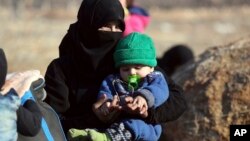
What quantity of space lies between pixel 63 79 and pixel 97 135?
55 centimetres

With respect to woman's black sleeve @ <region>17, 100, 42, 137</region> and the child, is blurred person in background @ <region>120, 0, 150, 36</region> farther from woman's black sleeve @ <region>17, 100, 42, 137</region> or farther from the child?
woman's black sleeve @ <region>17, 100, 42, 137</region>

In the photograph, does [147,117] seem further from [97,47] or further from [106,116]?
[97,47]

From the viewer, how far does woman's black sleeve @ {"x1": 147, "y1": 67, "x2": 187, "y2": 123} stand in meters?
4.91

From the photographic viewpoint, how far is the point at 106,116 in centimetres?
491

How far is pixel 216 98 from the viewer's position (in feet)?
22.7

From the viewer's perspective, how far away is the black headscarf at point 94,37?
5.12m

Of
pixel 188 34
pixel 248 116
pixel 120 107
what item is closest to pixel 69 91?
pixel 120 107

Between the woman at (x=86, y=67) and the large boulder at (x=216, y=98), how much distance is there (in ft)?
5.67

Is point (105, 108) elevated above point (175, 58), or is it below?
below

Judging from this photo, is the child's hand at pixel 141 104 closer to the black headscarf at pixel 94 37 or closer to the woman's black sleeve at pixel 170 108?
the woman's black sleeve at pixel 170 108

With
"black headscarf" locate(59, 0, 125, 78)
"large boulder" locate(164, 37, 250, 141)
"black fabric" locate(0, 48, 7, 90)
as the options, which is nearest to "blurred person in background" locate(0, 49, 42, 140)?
"black fabric" locate(0, 48, 7, 90)

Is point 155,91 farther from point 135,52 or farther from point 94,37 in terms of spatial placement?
point 94,37

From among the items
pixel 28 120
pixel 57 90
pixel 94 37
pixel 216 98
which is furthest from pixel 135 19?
pixel 28 120

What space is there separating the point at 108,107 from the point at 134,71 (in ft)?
0.90
